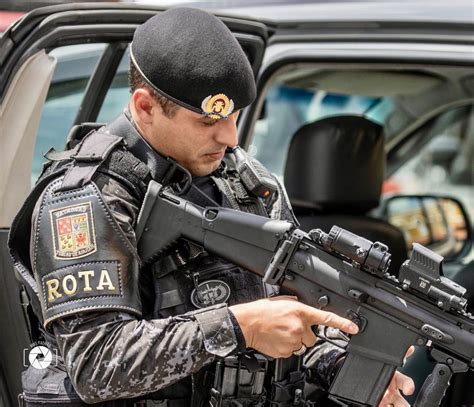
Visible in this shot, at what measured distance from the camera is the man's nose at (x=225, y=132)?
1.93 m

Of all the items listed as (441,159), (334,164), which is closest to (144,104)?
(334,164)

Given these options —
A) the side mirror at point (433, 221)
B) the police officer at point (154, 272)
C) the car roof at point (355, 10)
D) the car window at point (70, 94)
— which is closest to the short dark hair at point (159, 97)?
the police officer at point (154, 272)

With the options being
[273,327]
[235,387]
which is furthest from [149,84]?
[235,387]

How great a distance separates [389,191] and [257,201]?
9.95 feet

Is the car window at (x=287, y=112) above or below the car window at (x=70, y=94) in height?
below

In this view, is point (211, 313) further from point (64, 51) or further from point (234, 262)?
point (64, 51)

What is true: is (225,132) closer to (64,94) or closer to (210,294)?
(210,294)

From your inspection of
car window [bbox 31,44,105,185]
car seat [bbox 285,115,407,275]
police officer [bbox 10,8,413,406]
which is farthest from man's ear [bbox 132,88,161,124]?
car seat [bbox 285,115,407,275]

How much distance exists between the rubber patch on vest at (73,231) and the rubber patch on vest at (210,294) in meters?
0.26

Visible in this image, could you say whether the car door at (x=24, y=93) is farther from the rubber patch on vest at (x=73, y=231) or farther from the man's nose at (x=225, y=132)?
the man's nose at (x=225, y=132)

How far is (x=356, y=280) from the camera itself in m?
1.90

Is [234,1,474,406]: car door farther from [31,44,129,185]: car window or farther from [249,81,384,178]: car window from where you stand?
[31,44,129,185]: car window

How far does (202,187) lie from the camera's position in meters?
2.09

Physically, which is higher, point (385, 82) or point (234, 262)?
point (234, 262)
